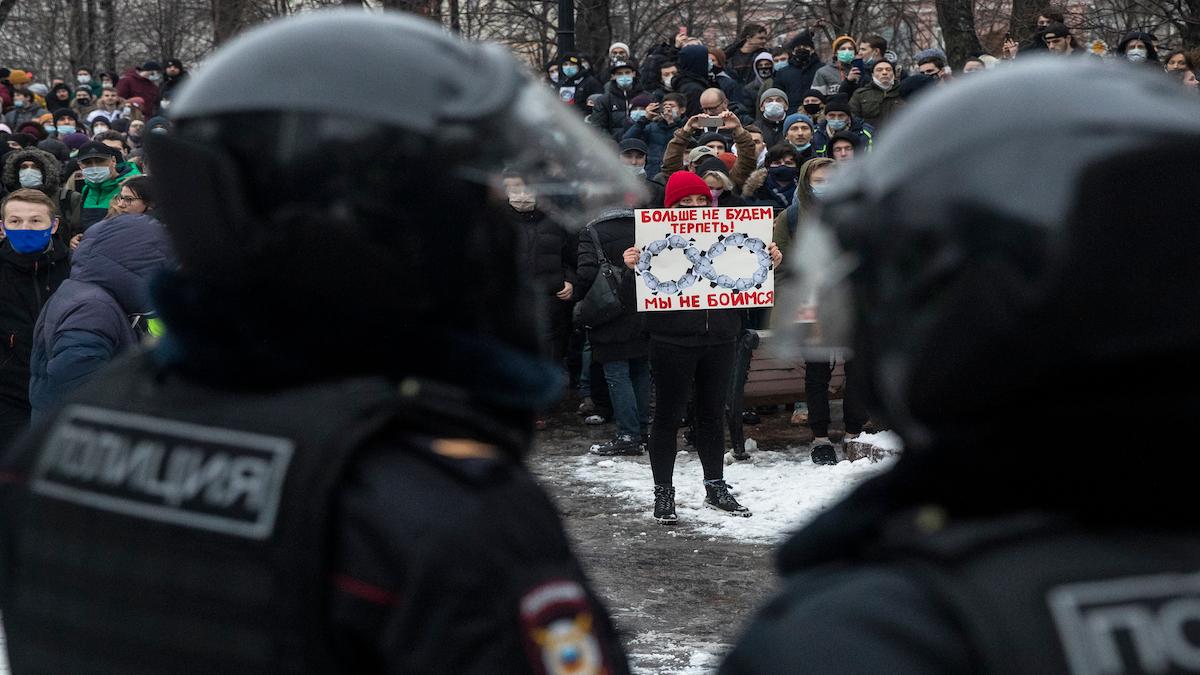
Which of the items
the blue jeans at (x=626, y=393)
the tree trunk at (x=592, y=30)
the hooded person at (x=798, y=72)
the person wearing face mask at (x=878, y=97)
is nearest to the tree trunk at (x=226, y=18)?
the tree trunk at (x=592, y=30)

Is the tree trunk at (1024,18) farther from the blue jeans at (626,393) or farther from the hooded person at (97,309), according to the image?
the hooded person at (97,309)

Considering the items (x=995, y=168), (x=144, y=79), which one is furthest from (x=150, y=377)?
(x=144, y=79)

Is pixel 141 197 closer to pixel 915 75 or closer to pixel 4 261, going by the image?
pixel 4 261

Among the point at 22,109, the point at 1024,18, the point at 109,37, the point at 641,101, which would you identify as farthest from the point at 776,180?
the point at 109,37

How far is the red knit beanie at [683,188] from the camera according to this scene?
26.9 ft

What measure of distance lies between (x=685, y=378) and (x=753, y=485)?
135cm

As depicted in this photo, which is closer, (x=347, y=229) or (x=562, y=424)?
(x=347, y=229)

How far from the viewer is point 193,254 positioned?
5.83ft

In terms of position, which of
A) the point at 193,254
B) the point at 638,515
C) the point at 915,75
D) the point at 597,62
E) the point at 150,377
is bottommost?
the point at 638,515

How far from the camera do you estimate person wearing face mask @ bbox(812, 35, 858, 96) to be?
13.9 meters

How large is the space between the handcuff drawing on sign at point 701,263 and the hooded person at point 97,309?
2751 millimetres

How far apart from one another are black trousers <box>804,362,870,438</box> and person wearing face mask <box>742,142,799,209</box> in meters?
1.48

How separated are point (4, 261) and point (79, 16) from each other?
24768 mm

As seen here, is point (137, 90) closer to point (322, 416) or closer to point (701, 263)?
point (701, 263)
